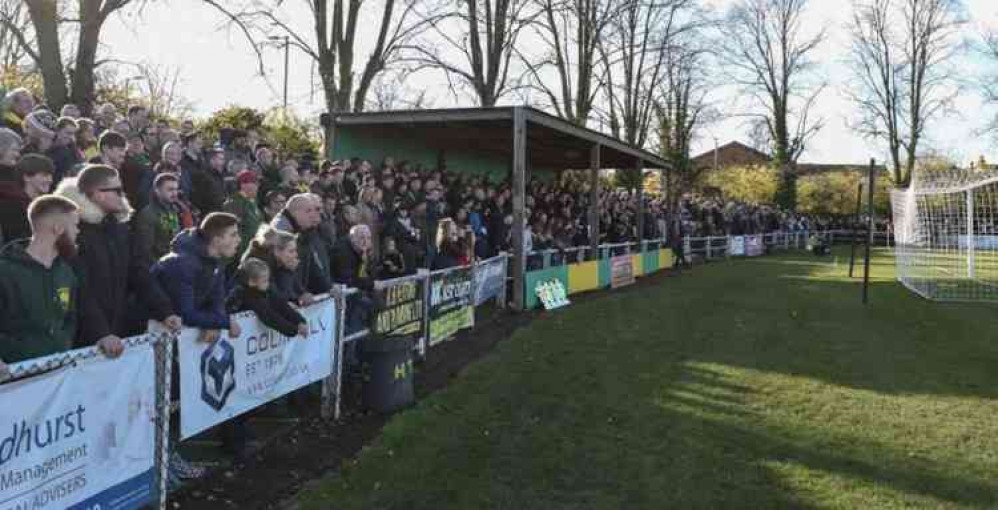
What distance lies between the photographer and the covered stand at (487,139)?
16.0m

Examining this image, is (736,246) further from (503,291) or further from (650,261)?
(503,291)

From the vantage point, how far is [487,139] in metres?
21.8

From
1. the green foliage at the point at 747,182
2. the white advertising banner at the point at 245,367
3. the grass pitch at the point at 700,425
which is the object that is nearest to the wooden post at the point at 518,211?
the grass pitch at the point at 700,425

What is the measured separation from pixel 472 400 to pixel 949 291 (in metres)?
17.4

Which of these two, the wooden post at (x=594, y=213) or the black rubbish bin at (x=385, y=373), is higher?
the wooden post at (x=594, y=213)

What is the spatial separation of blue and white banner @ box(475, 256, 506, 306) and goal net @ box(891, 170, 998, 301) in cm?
1153

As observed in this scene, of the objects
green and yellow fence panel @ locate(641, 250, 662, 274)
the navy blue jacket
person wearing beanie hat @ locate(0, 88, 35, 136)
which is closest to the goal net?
green and yellow fence panel @ locate(641, 250, 662, 274)

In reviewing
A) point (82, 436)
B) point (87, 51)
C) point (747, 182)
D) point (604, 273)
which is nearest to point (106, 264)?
point (82, 436)

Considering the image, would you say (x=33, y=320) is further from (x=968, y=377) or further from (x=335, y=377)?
(x=968, y=377)

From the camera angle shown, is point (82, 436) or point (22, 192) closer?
point (82, 436)

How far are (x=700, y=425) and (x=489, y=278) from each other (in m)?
7.26

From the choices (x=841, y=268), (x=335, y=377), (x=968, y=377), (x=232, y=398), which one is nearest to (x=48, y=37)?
(x=335, y=377)

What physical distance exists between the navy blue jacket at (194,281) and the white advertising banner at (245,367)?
0.16 metres

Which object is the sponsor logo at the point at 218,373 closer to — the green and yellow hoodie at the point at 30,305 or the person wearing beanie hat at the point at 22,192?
the green and yellow hoodie at the point at 30,305
